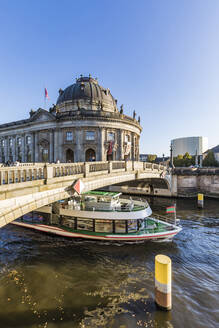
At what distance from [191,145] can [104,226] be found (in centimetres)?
16867

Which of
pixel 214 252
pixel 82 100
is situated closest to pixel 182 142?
pixel 82 100

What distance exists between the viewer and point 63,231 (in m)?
15.0

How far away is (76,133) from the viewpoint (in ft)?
129

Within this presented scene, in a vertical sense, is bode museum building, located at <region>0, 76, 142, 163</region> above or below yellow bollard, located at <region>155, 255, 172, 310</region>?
above

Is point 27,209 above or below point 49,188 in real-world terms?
below

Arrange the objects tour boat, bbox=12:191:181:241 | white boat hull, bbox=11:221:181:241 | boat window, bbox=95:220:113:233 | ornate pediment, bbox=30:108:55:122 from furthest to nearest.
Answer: ornate pediment, bbox=30:108:55:122
boat window, bbox=95:220:113:233
tour boat, bbox=12:191:181:241
white boat hull, bbox=11:221:181:241

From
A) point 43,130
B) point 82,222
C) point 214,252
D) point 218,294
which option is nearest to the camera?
point 218,294

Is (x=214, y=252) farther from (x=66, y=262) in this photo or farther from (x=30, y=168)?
(x=30, y=168)

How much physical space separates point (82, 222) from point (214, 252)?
35.8ft

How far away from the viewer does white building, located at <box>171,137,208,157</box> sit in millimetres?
159000

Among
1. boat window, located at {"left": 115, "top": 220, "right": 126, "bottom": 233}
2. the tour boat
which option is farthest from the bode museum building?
boat window, located at {"left": 115, "top": 220, "right": 126, "bottom": 233}

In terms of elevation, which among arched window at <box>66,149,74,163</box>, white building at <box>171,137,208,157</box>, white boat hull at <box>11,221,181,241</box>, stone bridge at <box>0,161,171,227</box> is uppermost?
white building at <box>171,137,208,157</box>

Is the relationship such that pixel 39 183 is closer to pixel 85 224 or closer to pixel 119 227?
pixel 85 224

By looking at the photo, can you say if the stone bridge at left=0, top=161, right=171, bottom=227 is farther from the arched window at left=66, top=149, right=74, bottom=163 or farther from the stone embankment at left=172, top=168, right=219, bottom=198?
the arched window at left=66, top=149, right=74, bottom=163
